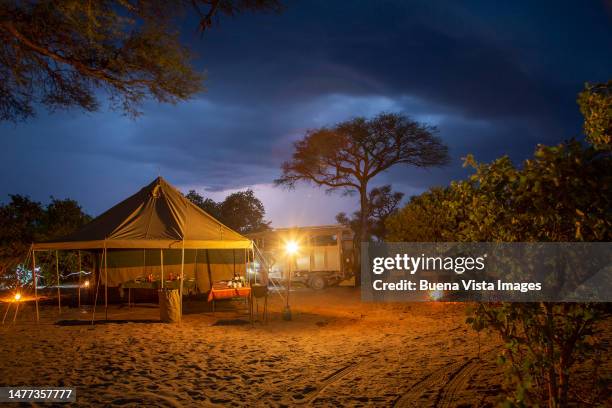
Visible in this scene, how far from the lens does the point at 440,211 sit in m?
13.1

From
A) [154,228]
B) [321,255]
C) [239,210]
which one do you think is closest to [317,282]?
[321,255]

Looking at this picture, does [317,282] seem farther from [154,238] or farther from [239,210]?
[239,210]

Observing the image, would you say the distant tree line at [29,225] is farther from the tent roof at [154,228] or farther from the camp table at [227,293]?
the camp table at [227,293]

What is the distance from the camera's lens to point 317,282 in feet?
65.5

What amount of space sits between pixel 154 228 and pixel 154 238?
533 millimetres

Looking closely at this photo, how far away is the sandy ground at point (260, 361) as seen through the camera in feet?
16.9

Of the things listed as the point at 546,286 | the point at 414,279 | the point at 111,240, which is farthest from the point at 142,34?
the point at 414,279

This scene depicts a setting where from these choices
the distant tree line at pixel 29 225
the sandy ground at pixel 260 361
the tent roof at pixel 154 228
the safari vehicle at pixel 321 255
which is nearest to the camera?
the sandy ground at pixel 260 361

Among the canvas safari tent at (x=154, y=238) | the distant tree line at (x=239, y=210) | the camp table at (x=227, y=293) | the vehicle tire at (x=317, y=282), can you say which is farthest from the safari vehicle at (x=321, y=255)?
the distant tree line at (x=239, y=210)

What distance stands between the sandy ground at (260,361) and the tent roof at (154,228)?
1777 millimetres

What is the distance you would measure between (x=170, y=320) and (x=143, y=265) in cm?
522

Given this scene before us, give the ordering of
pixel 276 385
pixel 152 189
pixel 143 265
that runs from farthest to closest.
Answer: pixel 143 265, pixel 152 189, pixel 276 385

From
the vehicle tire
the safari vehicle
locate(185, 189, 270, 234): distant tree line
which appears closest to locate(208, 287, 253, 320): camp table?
the safari vehicle

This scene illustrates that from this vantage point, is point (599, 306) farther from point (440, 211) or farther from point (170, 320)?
point (440, 211)
